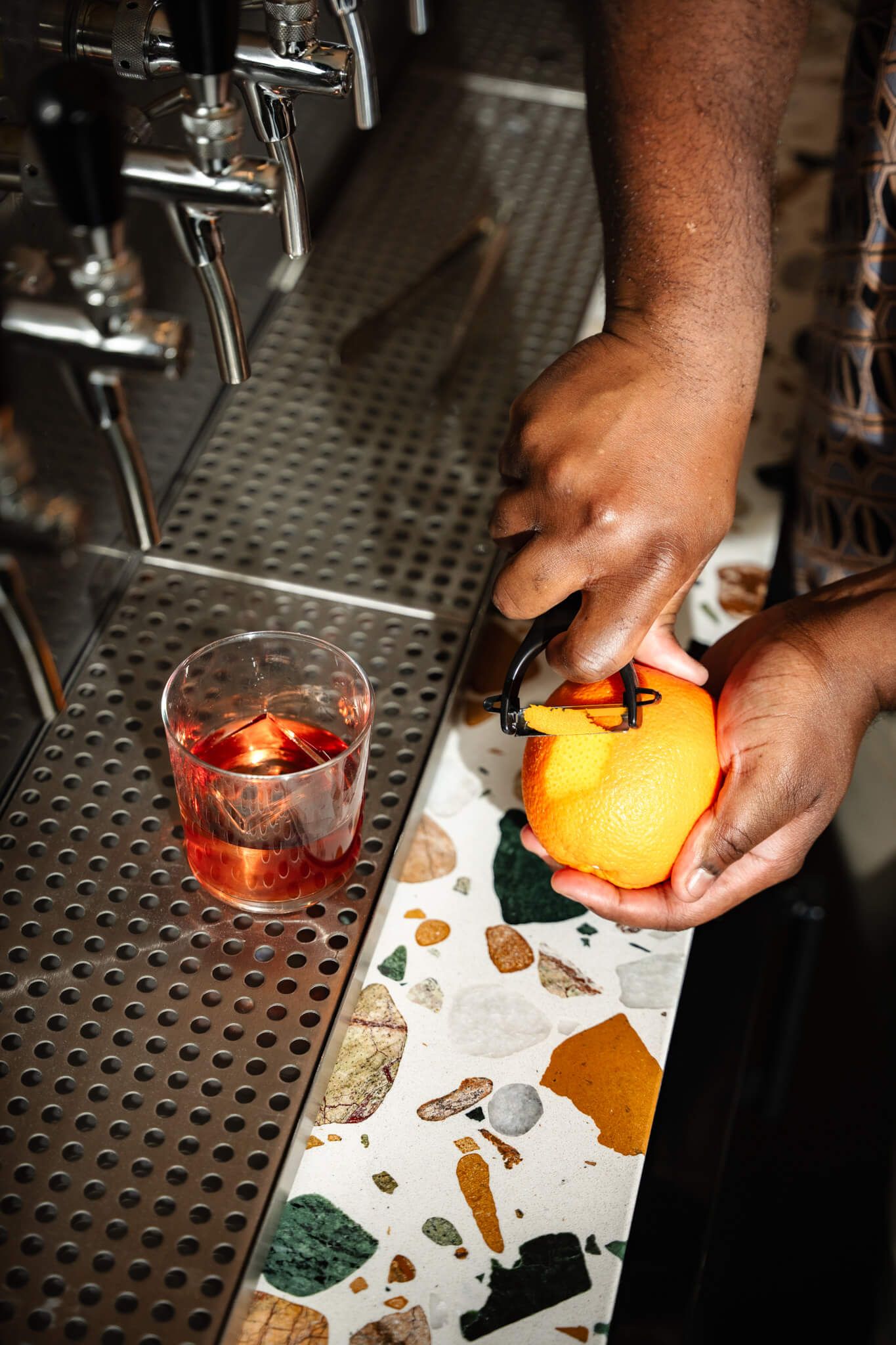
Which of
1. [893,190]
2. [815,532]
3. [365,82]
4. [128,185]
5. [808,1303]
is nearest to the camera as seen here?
[128,185]

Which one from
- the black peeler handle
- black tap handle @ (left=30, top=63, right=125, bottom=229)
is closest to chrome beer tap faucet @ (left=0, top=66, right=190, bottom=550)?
black tap handle @ (left=30, top=63, right=125, bottom=229)

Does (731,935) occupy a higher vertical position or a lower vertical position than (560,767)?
Answer: lower

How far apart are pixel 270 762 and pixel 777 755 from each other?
0.36 metres

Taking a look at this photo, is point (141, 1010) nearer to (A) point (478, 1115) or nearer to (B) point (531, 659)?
(A) point (478, 1115)

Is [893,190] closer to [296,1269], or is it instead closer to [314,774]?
[314,774]

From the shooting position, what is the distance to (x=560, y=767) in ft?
2.81

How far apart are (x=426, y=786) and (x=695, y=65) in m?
0.66

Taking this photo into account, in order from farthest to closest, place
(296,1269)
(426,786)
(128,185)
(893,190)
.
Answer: (893,190) → (426,786) → (296,1269) → (128,185)

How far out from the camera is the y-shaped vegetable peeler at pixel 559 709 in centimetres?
85

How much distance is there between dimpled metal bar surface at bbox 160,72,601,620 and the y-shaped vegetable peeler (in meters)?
0.22

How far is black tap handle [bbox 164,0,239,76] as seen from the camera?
0.55 m

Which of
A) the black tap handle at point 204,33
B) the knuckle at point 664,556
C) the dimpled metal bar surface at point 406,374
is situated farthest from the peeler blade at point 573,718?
the black tap handle at point 204,33

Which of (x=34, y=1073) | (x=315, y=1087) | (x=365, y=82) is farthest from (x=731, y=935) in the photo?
(x=365, y=82)

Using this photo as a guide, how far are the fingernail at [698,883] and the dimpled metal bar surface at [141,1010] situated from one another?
0.73 ft
